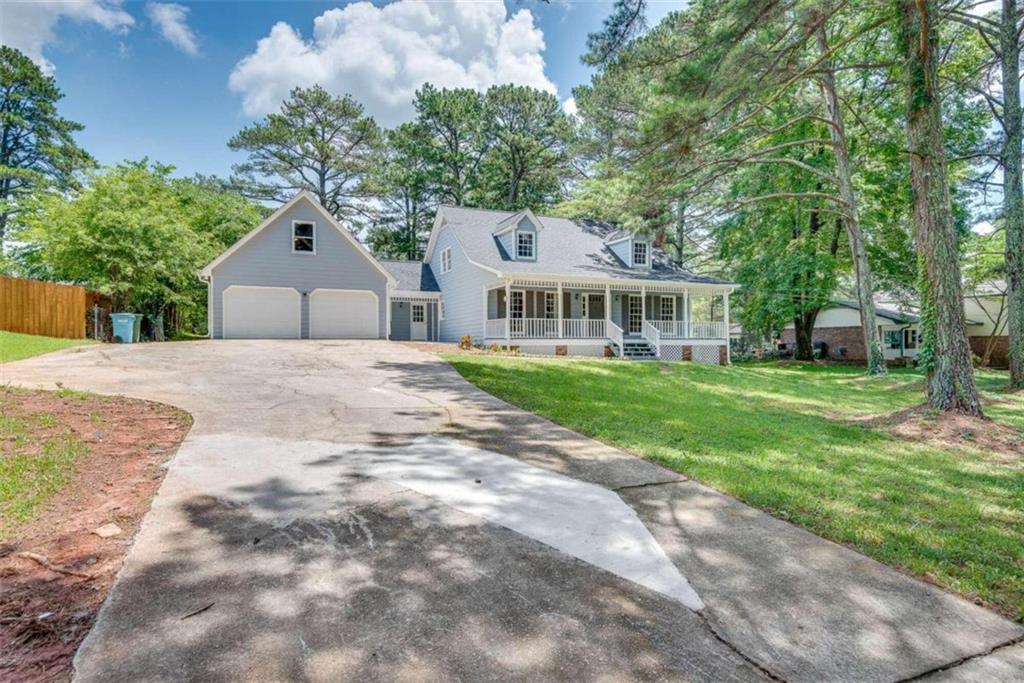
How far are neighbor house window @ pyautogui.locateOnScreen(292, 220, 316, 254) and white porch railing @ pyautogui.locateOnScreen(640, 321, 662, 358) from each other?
13578 millimetres

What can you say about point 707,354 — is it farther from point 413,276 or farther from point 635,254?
point 413,276

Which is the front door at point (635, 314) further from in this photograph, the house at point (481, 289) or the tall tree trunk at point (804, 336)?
the tall tree trunk at point (804, 336)

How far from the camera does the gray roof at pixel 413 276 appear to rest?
79.0 ft

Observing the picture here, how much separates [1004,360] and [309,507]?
33343 mm

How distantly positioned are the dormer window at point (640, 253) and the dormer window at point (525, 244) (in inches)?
184

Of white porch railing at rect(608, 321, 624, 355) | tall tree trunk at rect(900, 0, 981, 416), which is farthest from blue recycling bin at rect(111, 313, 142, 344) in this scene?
tall tree trunk at rect(900, 0, 981, 416)

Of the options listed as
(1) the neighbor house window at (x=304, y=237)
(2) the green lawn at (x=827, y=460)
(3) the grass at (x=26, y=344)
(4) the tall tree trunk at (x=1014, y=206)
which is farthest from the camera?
(1) the neighbor house window at (x=304, y=237)

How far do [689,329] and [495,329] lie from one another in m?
8.32

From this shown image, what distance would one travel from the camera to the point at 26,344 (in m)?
12.4

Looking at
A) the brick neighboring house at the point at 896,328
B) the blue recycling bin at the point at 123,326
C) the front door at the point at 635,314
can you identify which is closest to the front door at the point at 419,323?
the front door at the point at 635,314

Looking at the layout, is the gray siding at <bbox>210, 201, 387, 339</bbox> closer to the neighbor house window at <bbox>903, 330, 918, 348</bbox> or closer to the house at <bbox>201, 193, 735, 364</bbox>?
the house at <bbox>201, 193, 735, 364</bbox>

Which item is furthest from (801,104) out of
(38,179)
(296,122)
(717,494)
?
(38,179)

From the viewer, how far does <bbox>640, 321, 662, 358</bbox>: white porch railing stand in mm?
20422

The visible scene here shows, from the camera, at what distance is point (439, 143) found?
35.9 metres
